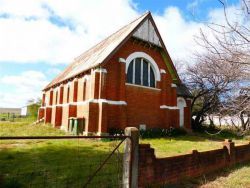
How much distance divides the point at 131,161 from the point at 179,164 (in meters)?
2.04

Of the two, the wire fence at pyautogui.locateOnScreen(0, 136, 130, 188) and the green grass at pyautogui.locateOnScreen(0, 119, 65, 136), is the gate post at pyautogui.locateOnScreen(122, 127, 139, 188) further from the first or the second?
the green grass at pyautogui.locateOnScreen(0, 119, 65, 136)

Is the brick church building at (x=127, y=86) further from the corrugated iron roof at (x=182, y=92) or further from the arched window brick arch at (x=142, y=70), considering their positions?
the corrugated iron roof at (x=182, y=92)

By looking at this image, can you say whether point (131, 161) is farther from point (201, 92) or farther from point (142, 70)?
point (201, 92)

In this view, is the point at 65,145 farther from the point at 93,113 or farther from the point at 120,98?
the point at 120,98

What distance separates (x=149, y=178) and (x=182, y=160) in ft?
4.80

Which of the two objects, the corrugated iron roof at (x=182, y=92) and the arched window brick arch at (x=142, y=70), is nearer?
the arched window brick arch at (x=142, y=70)

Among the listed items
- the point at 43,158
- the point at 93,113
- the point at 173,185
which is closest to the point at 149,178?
the point at 173,185

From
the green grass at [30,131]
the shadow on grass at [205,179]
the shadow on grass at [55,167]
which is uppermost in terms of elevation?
the green grass at [30,131]

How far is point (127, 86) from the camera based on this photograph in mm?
17297

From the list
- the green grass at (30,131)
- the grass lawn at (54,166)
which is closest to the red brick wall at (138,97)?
the green grass at (30,131)

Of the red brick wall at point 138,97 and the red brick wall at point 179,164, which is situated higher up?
the red brick wall at point 138,97

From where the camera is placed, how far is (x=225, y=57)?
17.4 feet

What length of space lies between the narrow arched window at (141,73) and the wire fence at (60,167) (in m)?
8.06

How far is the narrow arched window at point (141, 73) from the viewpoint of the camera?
17906 mm
